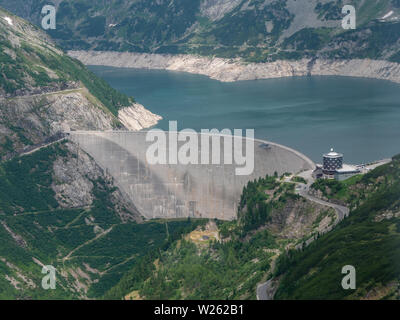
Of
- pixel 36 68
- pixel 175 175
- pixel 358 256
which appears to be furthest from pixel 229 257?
pixel 36 68

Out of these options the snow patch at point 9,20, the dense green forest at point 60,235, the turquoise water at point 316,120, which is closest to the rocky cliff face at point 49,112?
the snow patch at point 9,20

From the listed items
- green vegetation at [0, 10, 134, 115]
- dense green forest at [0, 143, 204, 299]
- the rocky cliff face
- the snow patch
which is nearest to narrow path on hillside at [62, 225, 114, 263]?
dense green forest at [0, 143, 204, 299]

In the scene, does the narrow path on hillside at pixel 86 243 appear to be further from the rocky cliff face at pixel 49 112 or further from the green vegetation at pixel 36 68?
the green vegetation at pixel 36 68

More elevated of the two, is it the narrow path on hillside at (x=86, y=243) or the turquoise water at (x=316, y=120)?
the turquoise water at (x=316, y=120)

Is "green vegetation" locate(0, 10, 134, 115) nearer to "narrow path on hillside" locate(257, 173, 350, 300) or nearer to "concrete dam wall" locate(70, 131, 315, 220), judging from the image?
"concrete dam wall" locate(70, 131, 315, 220)

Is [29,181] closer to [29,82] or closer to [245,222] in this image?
[29,82]

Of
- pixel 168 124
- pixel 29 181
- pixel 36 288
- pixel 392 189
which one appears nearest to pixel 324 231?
pixel 392 189

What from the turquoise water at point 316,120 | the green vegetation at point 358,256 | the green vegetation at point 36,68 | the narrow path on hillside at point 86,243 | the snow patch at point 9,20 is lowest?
the narrow path on hillside at point 86,243

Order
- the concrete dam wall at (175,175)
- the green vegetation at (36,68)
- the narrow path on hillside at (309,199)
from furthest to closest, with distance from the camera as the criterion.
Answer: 1. the green vegetation at (36,68)
2. the concrete dam wall at (175,175)
3. the narrow path on hillside at (309,199)

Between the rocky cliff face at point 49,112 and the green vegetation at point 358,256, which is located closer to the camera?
the green vegetation at point 358,256
